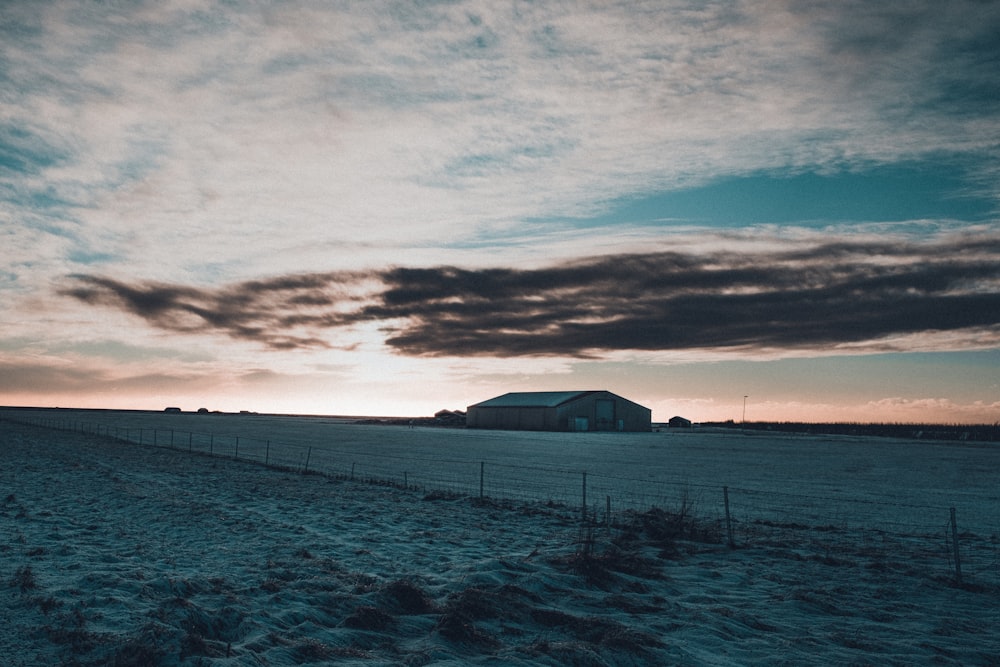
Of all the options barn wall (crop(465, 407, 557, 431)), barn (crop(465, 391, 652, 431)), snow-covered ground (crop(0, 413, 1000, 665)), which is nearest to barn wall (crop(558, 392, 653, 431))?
barn (crop(465, 391, 652, 431))

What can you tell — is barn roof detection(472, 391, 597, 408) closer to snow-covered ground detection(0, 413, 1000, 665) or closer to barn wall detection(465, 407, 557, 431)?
barn wall detection(465, 407, 557, 431)

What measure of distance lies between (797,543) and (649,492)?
9896 millimetres

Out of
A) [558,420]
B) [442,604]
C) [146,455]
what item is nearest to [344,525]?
[442,604]

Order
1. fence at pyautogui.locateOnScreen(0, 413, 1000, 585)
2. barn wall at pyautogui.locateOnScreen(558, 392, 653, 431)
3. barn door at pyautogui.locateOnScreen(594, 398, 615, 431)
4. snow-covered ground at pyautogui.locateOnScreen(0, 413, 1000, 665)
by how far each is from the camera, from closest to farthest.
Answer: snow-covered ground at pyautogui.locateOnScreen(0, 413, 1000, 665), fence at pyautogui.locateOnScreen(0, 413, 1000, 585), barn wall at pyautogui.locateOnScreen(558, 392, 653, 431), barn door at pyautogui.locateOnScreen(594, 398, 615, 431)

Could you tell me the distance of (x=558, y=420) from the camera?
98250 millimetres

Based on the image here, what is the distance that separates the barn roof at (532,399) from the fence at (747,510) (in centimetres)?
6381

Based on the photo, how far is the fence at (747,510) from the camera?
17.0m

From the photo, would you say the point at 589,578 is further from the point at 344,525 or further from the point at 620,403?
the point at 620,403

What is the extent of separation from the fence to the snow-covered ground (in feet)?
0.52

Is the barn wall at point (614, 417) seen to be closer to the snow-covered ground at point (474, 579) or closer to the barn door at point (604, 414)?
the barn door at point (604, 414)

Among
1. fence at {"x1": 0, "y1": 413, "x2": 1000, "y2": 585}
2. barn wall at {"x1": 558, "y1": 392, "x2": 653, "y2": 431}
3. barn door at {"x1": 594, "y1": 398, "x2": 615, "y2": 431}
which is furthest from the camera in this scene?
barn door at {"x1": 594, "y1": 398, "x2": 615, "y2": 431}

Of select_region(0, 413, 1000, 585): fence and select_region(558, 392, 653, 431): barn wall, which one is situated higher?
select_region(558, 392, 653, 431): barn wall

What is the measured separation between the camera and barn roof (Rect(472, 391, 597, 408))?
101625 millimetres

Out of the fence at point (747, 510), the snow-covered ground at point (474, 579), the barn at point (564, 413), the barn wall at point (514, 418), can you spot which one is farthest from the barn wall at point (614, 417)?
the snow-covered ground at point (474, 579)
